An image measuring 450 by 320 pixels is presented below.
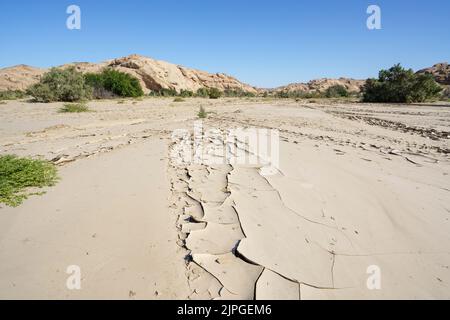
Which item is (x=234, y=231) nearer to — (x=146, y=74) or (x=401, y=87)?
(x=401, y=87)

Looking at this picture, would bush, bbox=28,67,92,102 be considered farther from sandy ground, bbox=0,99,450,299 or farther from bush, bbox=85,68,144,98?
sandy ground, bbox=0,99,450,299

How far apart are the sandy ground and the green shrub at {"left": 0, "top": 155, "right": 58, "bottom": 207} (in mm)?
145

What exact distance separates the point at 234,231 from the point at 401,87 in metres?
22.9

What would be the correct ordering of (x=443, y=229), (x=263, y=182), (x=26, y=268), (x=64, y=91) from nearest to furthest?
1. (x=26, y=268)
2. (x=443, y=229)
3. (x=263, y=182)
4. (x=64, y=91)

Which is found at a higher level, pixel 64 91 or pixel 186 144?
pixel 64 91

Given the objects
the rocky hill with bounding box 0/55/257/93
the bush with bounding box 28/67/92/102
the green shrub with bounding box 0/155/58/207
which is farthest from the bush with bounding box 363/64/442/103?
the rocky hill with bounding box 0/55/257/93

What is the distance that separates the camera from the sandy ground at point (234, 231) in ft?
5.18

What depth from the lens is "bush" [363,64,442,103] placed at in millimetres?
19141

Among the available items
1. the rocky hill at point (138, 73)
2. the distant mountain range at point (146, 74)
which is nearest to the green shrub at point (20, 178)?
the rocky hill at point (138, 73)

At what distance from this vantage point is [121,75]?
28453mm

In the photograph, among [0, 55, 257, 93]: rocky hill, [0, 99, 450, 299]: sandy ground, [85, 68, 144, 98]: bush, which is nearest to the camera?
[0, 99, 450, 299]: sandy ground

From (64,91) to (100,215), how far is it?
18.0m

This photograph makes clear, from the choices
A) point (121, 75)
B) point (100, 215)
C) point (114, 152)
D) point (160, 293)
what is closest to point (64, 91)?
point (121, 75)
